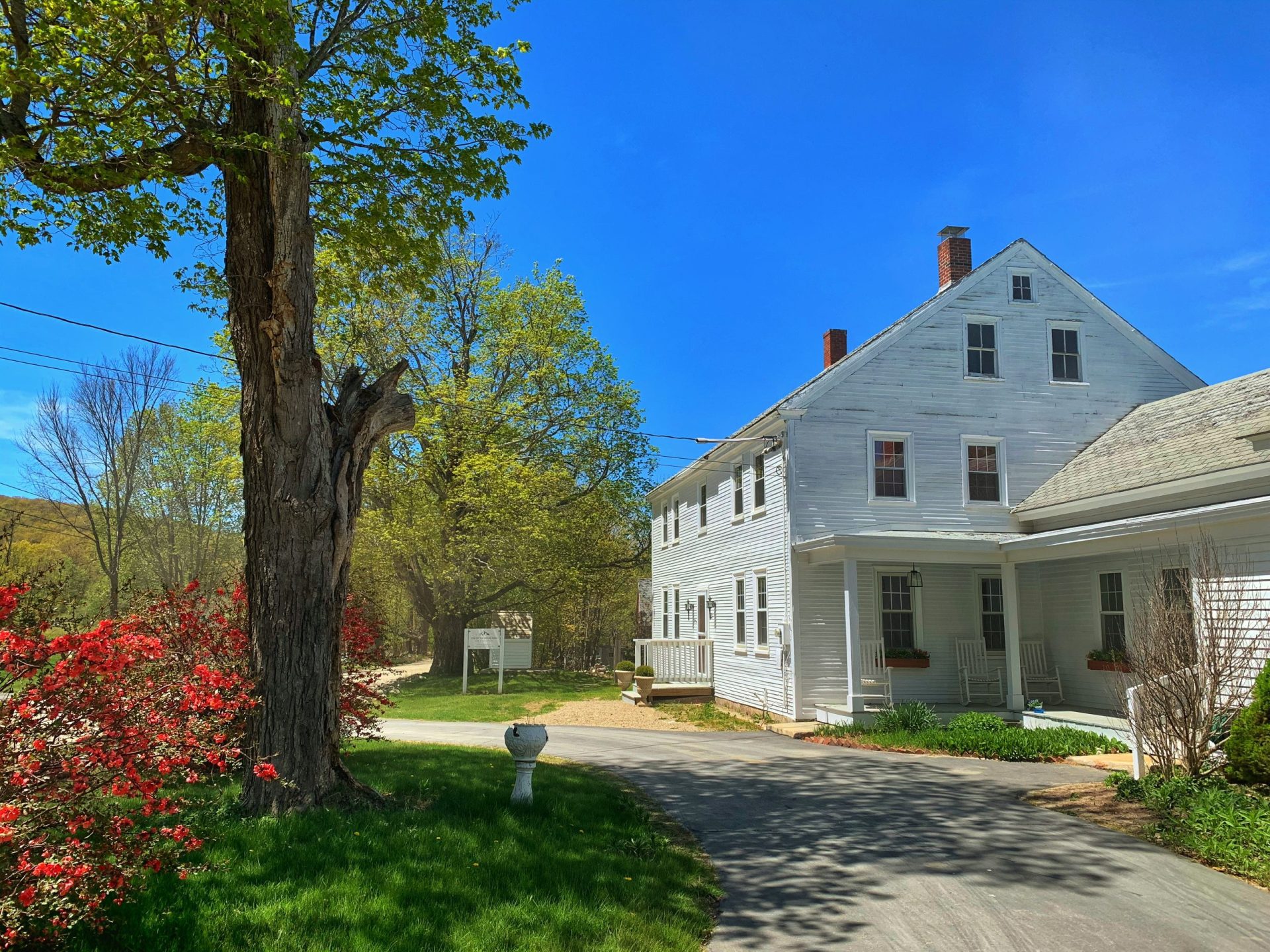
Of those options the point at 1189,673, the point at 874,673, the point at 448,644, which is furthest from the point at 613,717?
the point at 1189,673

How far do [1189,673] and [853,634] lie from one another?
7.61m

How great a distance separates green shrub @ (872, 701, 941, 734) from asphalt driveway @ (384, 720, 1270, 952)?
337 cm

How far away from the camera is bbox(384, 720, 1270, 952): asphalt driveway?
18.2 feet

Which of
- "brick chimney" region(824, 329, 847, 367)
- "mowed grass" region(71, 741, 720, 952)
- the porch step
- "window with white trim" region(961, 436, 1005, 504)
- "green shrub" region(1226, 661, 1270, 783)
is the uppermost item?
"brick chimney" region(824, 329, 847, 367)

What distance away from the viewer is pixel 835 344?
22672 millimetres

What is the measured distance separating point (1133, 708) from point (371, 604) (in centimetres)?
1022

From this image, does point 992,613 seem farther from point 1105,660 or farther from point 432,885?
point 432,885

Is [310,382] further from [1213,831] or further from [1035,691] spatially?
[1035,691]

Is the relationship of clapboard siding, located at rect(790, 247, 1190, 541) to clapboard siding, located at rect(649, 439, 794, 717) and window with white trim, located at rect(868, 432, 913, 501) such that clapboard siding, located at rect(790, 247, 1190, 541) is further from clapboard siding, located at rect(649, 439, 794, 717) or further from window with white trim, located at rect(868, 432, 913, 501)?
clapboard siding, located at rect(649, 439, 794, 717)

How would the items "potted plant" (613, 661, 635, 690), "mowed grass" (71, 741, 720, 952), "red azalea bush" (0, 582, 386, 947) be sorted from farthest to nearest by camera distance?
1. "potted plant" (613, 661, 635, 690)
2. "mowed grass" (71, 741, 720, 952)
3. "red azalea bush" (0, 582, 386, 947)

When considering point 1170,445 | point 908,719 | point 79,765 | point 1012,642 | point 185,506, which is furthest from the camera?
point 185,506

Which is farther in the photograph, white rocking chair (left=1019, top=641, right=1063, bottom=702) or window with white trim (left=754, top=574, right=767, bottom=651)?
window with white trim (left=754, top=574, right=767, bottom=651)

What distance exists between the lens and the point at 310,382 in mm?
7375

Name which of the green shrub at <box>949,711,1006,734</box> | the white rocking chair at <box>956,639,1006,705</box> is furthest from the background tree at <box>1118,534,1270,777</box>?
the white rocking chair at <box>956,639,1006,705</box>
